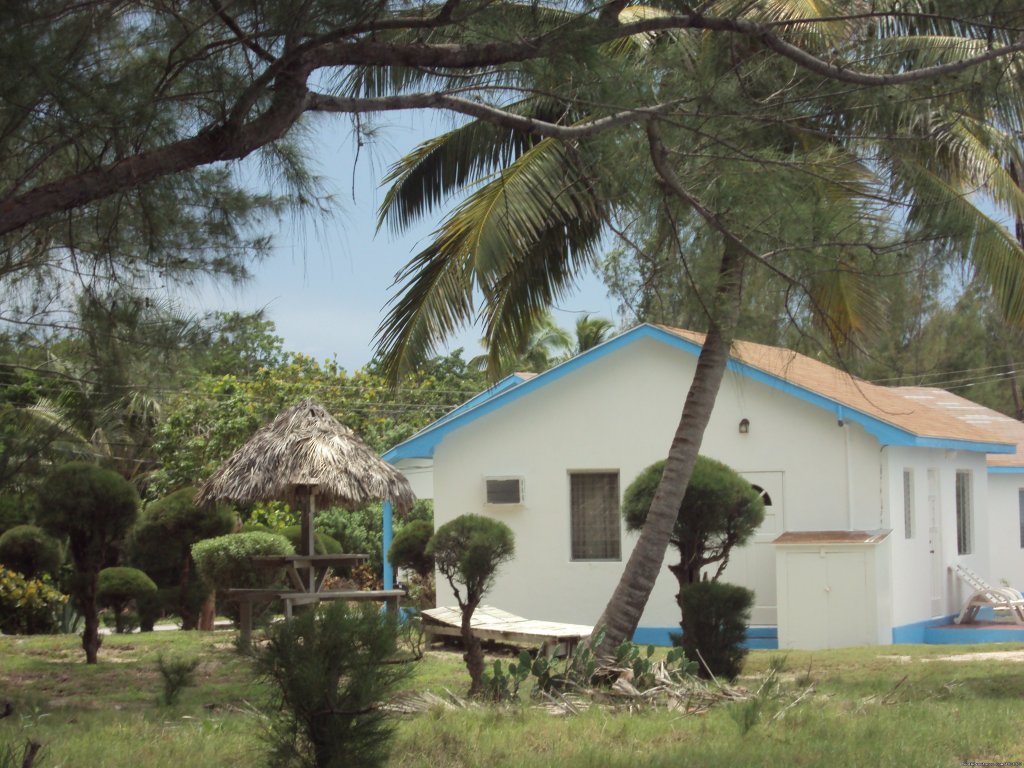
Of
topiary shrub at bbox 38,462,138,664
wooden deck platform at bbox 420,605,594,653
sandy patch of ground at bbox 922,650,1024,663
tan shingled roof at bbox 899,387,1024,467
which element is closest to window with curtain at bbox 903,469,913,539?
sandy patch of ground at bbox 922,650,1024,663

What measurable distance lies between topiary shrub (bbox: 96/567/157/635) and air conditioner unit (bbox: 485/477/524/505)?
5.40 m

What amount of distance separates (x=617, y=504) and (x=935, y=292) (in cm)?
986

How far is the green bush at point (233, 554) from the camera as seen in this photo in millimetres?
16000

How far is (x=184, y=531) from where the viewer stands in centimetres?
1825

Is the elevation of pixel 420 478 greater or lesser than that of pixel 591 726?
greater

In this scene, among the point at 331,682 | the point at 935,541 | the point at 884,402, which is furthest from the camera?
the point at 884,402

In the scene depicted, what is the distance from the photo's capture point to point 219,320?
742 cm

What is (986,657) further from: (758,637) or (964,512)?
(964,512)

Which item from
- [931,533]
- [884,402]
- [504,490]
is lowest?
[931,533]

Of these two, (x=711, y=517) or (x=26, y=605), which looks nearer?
(x=711, y=517)

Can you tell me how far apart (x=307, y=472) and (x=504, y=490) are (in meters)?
4.93

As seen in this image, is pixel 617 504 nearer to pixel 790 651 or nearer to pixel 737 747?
pixel 790 651

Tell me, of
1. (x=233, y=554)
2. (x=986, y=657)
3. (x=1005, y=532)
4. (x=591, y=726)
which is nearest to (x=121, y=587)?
(x=233, y=554)

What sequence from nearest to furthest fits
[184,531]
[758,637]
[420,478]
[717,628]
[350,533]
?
[717,628] < [758,637] < [184,531] < [420,478] < [350,533]
